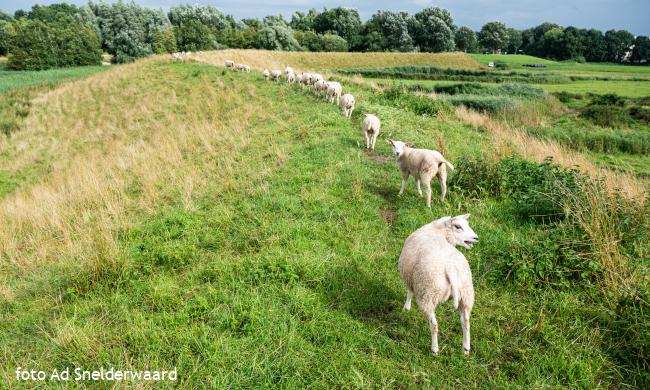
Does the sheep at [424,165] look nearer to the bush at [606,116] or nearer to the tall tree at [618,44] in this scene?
the bush at [606,116]

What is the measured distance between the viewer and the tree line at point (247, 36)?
209 feet

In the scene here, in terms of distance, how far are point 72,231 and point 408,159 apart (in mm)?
7973

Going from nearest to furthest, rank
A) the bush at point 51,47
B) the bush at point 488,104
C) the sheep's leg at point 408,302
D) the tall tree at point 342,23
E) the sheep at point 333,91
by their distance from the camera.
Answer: the sheep's leg at point 408,302 → the sheep at point 333,91 → the bush at point 488,104 → the bush at point 51,47 → the tall tree at point 342,23

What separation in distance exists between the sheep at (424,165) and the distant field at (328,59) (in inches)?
1300

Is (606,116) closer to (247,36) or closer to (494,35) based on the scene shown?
(247,36)

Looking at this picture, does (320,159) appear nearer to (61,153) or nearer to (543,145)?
(543,145)

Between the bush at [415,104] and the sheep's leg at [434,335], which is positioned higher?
the bush at [415,104]

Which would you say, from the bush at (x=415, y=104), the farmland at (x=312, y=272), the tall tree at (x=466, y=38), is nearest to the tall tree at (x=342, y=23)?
the tall tree at (x=466, y=38)

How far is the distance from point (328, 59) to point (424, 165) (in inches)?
2138

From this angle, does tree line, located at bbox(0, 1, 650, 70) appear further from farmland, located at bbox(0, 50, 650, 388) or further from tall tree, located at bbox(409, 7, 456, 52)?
farmland, located at bbox(0, 50, 650, 388)

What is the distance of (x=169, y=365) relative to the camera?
423 centimetres

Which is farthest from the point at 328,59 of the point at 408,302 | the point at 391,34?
the point at 408,302

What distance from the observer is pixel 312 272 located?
5.84 m

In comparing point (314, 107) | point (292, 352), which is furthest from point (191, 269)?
point (314, 107)
